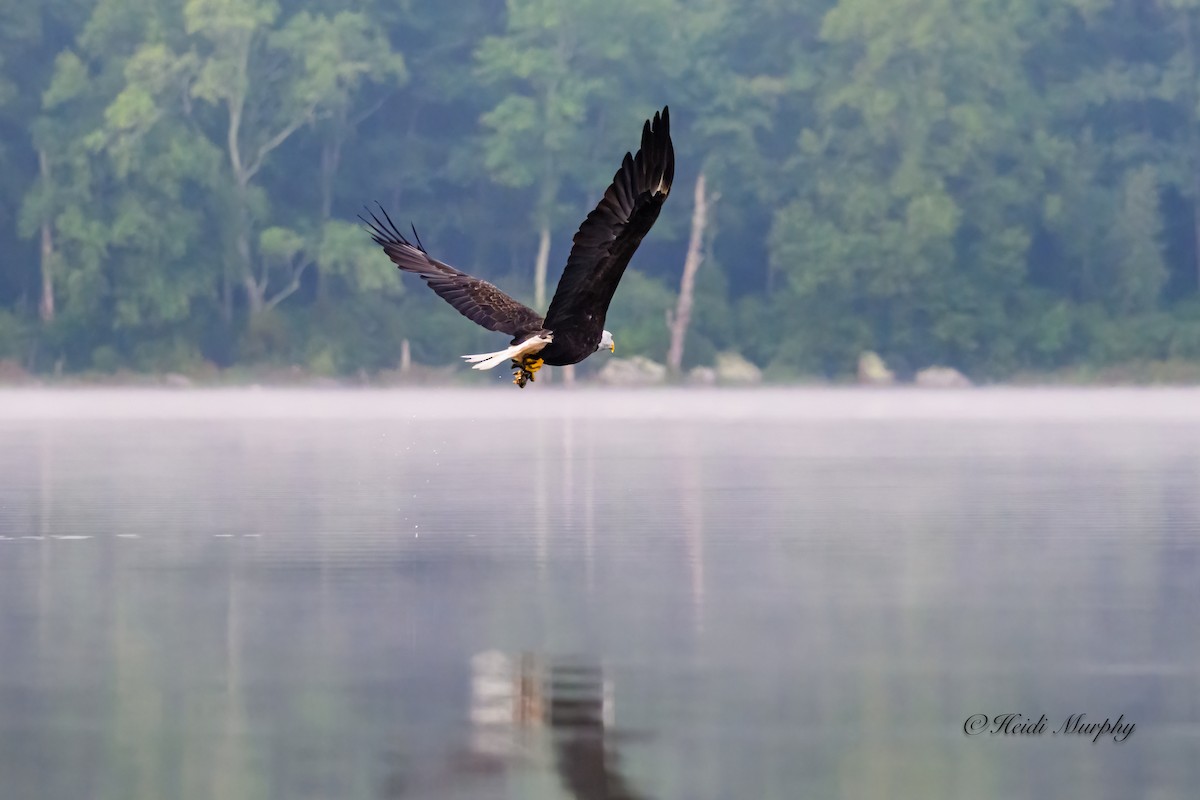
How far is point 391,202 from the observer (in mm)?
52625

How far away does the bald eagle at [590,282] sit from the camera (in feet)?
33.1

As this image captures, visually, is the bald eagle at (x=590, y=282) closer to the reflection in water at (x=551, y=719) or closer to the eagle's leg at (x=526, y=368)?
the eagle's leg at (x=526, y=368)

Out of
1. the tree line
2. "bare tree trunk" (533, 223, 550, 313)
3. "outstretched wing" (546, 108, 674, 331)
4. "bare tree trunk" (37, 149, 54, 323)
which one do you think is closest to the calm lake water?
"outstretched wing" (546, 108, 674, 331)

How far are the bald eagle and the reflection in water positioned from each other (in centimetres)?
219

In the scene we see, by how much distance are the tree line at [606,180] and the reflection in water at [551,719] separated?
38328mm

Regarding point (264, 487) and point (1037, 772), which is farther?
point (264, 487)

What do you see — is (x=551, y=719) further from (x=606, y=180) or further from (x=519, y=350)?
(x=606, y=180)

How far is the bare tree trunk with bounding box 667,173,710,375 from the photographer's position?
4672 centimetres

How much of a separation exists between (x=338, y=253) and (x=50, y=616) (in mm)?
38781

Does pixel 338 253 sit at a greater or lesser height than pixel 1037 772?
greater

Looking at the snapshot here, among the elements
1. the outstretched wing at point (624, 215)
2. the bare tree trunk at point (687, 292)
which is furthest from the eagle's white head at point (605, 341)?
the bare tree trunk at point (687, 292)

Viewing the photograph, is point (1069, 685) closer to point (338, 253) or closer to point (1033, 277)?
point (338, 253)

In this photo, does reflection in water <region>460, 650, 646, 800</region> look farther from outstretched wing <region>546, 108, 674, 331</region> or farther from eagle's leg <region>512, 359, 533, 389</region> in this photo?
eagle's leg <region>512, 359, 533, 389</region>

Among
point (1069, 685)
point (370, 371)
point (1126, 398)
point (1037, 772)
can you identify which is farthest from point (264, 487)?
point (370, 371)
